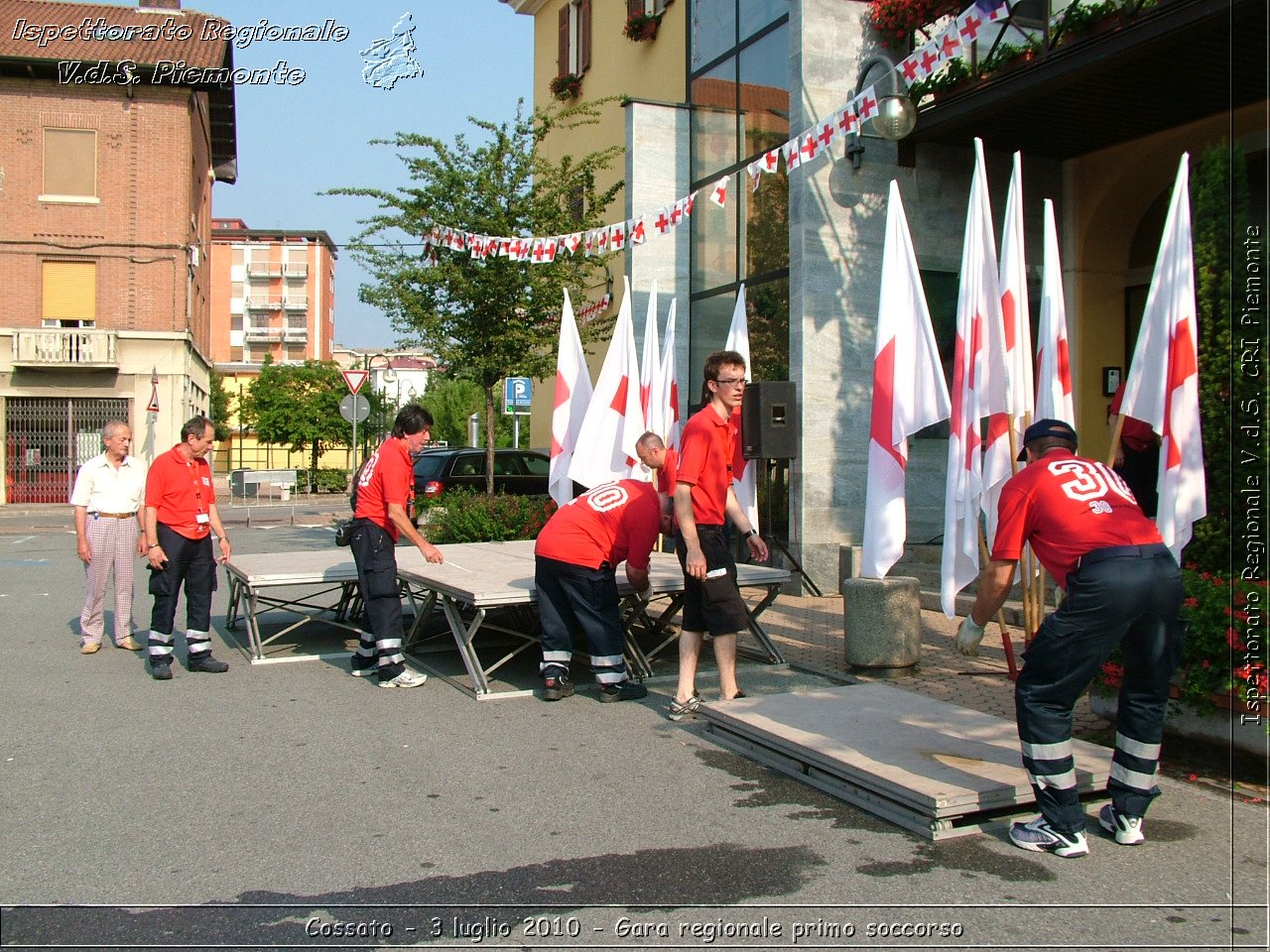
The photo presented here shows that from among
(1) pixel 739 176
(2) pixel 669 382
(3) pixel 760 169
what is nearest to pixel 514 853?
(2) pixel 669 382

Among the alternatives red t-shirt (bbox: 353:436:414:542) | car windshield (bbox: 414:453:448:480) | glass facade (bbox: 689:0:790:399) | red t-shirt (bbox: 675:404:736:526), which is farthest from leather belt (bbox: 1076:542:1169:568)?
car windshield (bbox: 414:453:448:480)

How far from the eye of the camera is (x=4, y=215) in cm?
3459

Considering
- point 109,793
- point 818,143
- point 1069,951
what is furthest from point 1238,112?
point 109,793

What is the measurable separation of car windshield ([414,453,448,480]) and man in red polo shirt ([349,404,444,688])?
10407 mm

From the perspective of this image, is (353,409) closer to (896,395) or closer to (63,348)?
(63,348)

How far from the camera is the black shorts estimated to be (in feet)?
21.4

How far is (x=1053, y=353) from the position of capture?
24.2ft

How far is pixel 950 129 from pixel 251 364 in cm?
7502

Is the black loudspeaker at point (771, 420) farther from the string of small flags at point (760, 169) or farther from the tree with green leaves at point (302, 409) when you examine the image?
the tree with green leaves at point (302, 409)

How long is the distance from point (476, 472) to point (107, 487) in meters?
9.61

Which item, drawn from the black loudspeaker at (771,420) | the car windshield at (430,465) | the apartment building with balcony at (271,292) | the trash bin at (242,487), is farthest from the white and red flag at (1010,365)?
the apartment building with balcony at (271,292)

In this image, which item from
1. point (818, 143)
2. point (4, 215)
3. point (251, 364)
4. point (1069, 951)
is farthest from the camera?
point (251, 364)

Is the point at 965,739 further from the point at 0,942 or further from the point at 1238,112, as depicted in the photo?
the point at 1238,112

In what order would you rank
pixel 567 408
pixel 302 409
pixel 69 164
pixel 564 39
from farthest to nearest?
1. pixel 302 409
2. pixel 69 164
3. pixel 564 39
4. pixel 567 408
